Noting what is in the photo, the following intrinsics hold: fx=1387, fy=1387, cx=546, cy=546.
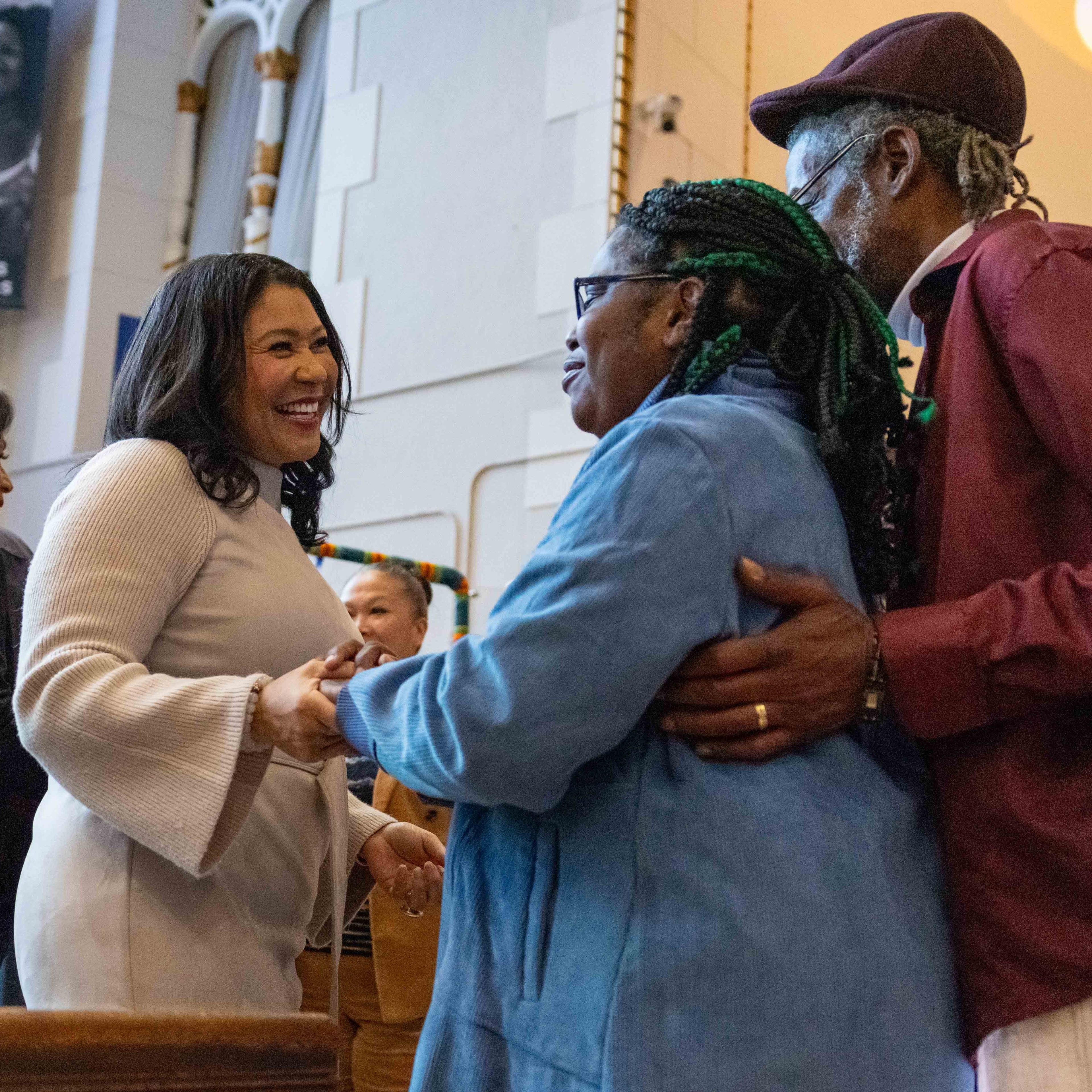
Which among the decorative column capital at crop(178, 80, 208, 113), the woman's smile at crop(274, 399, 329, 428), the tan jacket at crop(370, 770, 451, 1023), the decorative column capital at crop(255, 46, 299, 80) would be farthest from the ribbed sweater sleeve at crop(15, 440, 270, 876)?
the decorative column capital at crop(178, 80, 208, 113)

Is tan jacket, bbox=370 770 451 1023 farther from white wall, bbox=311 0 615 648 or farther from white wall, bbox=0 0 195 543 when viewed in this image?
white wall, bbox=0 0 195 543

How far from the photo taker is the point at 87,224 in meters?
8.42

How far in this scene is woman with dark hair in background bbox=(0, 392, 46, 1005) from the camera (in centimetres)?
265

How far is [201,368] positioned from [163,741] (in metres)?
0.56

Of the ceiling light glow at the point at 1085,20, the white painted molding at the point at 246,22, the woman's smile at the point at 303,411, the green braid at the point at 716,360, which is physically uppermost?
the white painted molding at the point at 246,22

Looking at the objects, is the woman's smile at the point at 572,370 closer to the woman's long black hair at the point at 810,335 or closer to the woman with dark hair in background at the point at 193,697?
the woman's long black hair at the point at 810,335

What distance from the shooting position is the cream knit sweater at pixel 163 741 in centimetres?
153

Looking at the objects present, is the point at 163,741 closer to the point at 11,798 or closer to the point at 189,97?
the point at 11,798

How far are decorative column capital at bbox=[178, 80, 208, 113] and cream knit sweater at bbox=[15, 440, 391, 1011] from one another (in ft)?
25.3

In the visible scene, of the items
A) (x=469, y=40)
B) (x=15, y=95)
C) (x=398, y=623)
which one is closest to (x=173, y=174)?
(x=15, y=95)

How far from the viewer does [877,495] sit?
153cm

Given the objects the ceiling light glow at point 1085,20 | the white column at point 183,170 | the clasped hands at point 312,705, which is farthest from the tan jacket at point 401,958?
the white column at point 183,170

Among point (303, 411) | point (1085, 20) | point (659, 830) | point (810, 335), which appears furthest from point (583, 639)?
point (1085, 20)

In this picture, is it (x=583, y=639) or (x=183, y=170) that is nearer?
(x=583, y=639)
